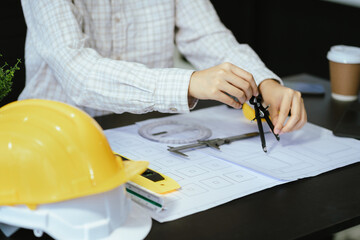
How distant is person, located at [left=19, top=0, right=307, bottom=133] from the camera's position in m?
1.15

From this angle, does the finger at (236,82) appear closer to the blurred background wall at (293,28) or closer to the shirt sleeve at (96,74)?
the shirt sleeve at (96,74)

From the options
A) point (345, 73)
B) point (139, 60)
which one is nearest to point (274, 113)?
point (345, 73)

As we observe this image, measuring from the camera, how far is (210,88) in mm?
1110

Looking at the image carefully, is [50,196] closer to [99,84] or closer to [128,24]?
[99,84]

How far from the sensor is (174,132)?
123 centimetres

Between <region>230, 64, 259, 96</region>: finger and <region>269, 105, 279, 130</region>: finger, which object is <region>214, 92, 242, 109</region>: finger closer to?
<region>230, 64, 259, 96</region>: finger

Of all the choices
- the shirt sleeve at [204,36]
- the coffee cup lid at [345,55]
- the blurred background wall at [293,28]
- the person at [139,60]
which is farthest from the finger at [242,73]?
the blurred background wall at [293,28]

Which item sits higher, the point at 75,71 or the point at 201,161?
the point at 75,71

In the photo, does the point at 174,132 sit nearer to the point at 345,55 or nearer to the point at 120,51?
the point at 120,51

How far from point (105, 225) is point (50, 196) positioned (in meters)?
0.09

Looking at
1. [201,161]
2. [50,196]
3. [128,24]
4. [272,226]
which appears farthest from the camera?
[128,24]

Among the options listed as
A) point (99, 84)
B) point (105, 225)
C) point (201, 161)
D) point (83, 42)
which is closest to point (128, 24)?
point (83, 42)

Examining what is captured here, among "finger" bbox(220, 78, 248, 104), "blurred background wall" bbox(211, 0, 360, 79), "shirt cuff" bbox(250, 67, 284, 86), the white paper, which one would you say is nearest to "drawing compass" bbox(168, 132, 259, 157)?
the white paper

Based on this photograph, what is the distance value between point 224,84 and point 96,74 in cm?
32
